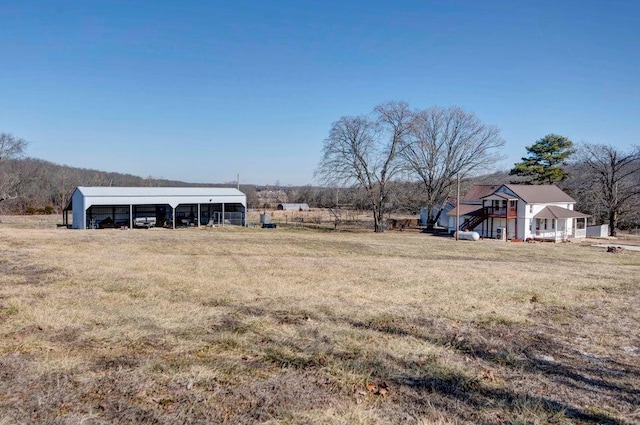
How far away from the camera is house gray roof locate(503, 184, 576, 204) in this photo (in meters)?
35.6

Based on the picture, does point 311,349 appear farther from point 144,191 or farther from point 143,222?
point 144,191

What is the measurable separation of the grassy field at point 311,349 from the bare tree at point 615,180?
33274 mm

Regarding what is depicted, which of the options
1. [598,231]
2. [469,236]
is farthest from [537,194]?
[469,236]

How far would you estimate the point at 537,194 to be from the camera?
37.1m

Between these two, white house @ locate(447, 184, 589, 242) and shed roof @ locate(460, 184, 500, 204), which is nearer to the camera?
white house @ locate(447, 184, 589, 242)

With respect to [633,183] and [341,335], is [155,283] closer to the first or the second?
[341,335]

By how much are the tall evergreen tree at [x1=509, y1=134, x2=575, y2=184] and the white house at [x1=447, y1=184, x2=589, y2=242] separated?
10324 millimetres

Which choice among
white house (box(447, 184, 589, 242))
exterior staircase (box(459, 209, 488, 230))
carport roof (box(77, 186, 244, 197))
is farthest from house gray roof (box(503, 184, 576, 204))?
carport roof (box(77, 186, 244, 197))

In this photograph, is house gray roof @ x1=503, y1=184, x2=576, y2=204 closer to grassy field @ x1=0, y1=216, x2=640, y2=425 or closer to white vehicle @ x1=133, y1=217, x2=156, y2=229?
grassy field @ x1=0, y1=216, x2=640, y2=425

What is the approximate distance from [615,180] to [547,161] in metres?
9.89

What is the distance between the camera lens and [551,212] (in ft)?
114

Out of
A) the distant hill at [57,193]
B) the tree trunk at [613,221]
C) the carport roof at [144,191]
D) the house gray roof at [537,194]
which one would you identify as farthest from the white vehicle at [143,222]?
the tree trunk at [613,221]

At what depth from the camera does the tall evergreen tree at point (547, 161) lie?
154ft

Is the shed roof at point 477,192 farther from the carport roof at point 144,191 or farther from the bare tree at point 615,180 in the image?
the carport roof at point 144,191
